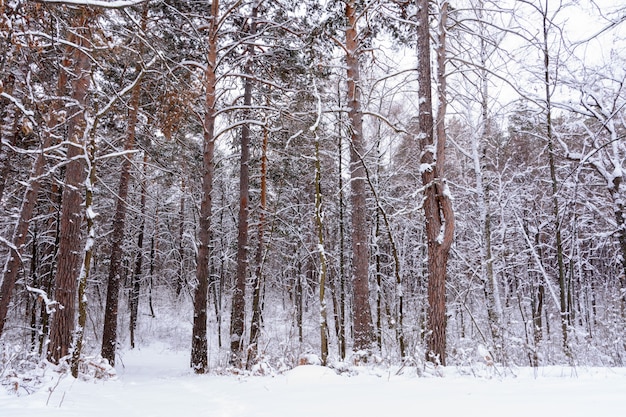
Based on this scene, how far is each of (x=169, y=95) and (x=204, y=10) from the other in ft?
14.9

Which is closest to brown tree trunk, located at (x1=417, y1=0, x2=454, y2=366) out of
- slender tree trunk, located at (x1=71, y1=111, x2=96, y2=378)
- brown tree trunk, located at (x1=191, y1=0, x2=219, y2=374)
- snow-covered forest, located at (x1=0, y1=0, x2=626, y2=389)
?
snow-covered forest, located at (x1=0, y1=0, x2=626, y2=389)

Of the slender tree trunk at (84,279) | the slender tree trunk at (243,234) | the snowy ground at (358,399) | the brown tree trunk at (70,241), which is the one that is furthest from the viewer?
the slender tree trunk at (243,234)

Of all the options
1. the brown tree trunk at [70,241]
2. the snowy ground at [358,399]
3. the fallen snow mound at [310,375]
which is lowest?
the fallen snow mound at [310,375]

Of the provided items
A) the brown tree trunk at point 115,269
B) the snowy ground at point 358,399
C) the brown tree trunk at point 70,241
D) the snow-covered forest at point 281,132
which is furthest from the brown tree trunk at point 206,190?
the snowy ground at point 358,399

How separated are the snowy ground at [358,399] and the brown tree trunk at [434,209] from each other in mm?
1366

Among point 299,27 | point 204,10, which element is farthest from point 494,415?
point 204,10

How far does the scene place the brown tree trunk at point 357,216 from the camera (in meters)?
8.29

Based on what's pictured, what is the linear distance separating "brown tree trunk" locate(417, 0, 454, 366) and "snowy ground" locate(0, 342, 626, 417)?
4.48 feet

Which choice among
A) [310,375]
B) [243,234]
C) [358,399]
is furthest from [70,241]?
[358,399]

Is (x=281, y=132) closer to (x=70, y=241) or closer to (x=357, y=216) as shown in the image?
(x=357, y=216)

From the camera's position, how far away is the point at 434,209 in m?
6.28

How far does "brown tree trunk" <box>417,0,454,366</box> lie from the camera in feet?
19.9

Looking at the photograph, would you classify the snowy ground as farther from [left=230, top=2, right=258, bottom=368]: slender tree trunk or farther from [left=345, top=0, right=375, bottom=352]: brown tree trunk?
[left=230, top=2, right=258, bottom=368]: slender tree trunk

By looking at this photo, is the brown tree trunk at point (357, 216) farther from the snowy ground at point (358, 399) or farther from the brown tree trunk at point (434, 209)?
the snowy ground at point (358, 399)
